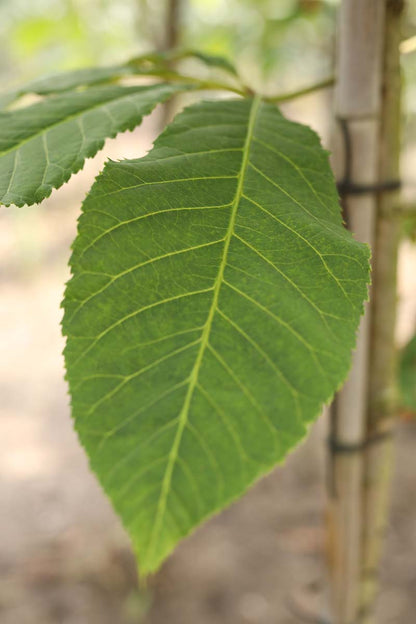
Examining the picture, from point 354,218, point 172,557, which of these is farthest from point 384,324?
point 172,557

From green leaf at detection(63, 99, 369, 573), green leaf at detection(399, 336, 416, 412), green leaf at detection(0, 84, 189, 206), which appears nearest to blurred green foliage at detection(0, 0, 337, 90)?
green leaf at detection(399, 336, 416, 412)

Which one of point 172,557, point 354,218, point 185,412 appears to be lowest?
point 172,557

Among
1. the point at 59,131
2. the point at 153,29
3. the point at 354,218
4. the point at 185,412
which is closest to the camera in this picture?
the point at 185,412

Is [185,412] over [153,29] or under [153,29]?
under

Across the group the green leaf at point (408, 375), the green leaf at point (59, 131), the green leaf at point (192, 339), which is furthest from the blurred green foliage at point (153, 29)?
the green leaf at point (192, 339)

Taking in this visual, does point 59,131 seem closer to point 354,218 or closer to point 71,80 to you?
point 71,80

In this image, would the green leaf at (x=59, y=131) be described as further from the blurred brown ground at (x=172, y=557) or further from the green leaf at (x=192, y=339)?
the blurred brown ground at (x=172, y=557)

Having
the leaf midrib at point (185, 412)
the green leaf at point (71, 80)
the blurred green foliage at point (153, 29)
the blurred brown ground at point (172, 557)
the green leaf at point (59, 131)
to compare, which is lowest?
the blurred brown ground at point (172, 557)
